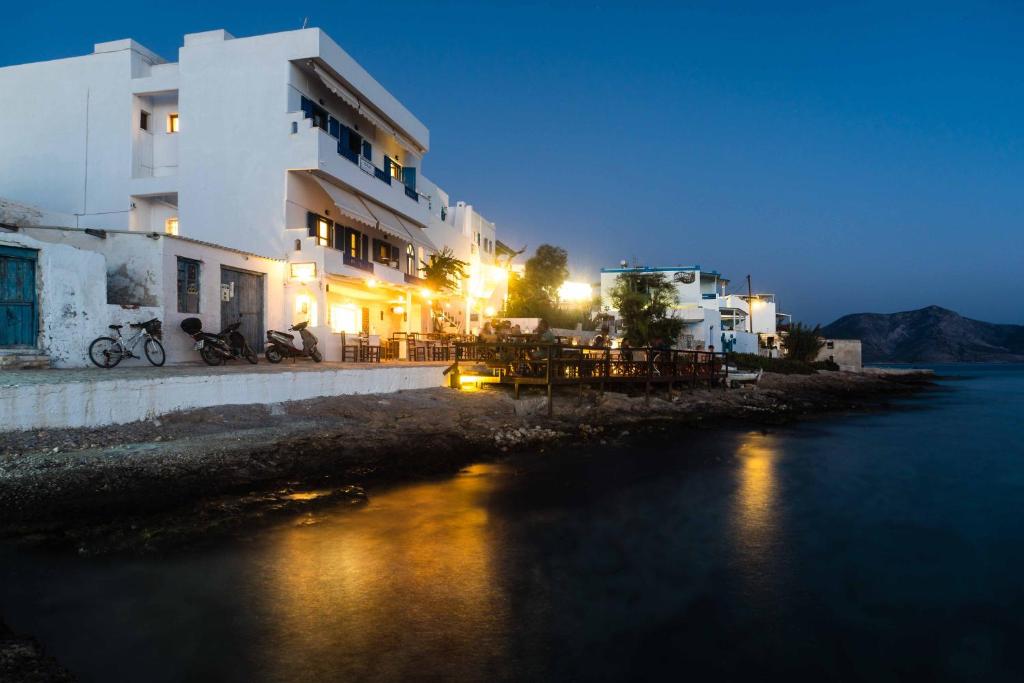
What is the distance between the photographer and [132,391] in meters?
10.5

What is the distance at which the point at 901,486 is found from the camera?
47.8ft

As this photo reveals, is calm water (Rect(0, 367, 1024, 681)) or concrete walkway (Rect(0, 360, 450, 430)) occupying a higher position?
concrete walkway (Rect(0, 360, 450, 430))

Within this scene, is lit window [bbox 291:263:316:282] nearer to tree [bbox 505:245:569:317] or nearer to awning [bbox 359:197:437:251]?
awning [bbox 359:197:437:251]

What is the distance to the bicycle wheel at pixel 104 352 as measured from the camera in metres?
13.2

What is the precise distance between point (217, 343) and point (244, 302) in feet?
10.3

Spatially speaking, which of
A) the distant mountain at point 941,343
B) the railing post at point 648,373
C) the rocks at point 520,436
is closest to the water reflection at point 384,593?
the rocks at point 520,436

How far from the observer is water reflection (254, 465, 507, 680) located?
550cm

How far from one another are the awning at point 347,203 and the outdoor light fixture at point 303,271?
2514 mm

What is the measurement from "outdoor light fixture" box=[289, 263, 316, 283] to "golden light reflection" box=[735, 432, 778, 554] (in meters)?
14.2

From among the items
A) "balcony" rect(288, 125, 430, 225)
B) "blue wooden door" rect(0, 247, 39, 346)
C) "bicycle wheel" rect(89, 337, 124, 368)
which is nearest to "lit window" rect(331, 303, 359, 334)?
"balcony" rect(288, 125, 430, 225)

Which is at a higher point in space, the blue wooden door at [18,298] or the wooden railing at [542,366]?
the blue wooden door at [18,298]

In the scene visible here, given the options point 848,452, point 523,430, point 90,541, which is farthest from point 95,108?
point 848,452

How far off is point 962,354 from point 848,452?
198 m

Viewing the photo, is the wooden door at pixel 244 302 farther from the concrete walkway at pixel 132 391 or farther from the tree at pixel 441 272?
the tree at pixel 441 272
